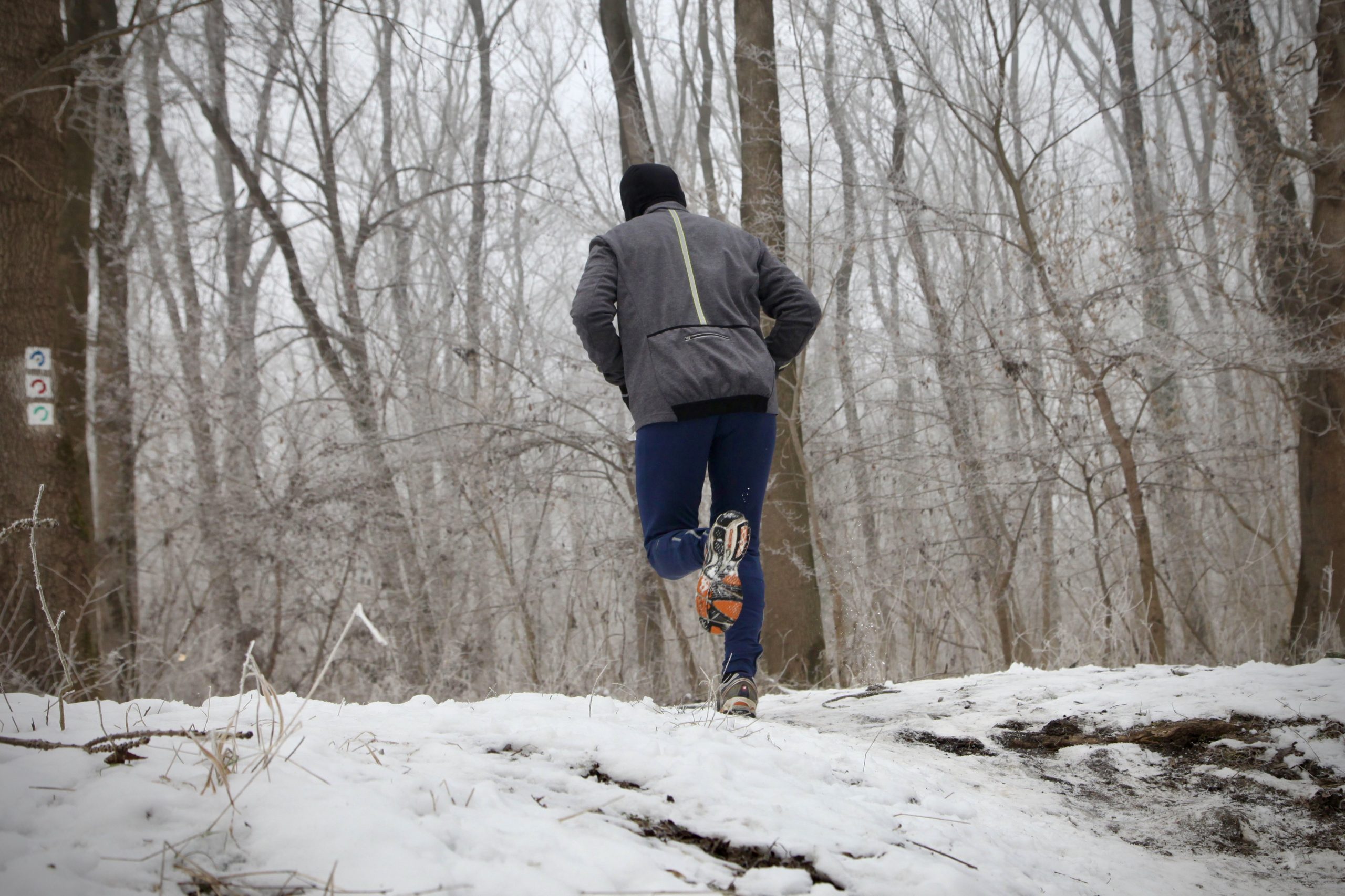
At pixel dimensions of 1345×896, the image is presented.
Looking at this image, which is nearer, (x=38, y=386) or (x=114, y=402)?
(x=38, y=386)

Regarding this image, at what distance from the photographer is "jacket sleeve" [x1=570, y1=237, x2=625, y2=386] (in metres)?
2.55

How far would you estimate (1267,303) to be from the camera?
5.93m

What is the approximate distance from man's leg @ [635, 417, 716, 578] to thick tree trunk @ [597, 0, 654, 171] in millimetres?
4921

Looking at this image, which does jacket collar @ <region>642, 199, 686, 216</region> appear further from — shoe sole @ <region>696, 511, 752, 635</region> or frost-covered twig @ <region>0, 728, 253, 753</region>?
frost-covered twig @ <region>0, 728, 253, 753</region>

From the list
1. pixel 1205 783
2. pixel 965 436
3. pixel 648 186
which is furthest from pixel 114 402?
pixel 1205 783

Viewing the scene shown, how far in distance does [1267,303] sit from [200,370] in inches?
348

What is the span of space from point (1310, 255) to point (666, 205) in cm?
537

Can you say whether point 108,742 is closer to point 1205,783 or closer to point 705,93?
point 1205,783

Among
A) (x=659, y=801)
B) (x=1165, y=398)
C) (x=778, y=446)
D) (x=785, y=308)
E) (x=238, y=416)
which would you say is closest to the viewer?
(x=659, y=801)

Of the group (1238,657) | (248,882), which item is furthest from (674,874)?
(1238,657)

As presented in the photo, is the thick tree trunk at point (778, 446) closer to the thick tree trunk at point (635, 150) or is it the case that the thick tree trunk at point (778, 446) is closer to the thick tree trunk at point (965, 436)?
the thick tree trunk at point (965, 436)

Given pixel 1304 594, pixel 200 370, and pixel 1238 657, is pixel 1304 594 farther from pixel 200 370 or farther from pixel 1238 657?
pixel 200 370

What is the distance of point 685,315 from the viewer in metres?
2.54

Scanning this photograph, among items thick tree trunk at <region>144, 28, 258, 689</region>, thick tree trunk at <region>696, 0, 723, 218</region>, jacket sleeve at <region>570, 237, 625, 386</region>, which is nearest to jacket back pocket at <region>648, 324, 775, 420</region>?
jacket sleeve at <region>570, 237, 625, 386</region>
